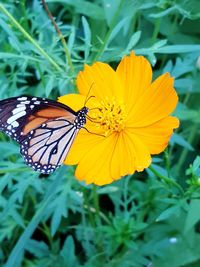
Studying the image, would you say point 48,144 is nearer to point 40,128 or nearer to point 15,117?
point 40,128

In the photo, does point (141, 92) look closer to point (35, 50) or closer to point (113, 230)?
point (35, 50)

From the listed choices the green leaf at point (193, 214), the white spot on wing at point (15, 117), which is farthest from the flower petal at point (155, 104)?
the green leaf at point (193, 214)

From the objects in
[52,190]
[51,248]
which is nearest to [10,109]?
[52,190]

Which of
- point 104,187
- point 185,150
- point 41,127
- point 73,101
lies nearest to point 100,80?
point 73,101

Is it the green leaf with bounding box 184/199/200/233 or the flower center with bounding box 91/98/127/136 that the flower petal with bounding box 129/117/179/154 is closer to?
the flower center with bounding box 91/98/127/136

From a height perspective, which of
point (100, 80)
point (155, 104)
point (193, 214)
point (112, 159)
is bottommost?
point (193, 214)

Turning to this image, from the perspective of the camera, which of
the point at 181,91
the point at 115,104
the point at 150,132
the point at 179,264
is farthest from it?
the point at 181,91

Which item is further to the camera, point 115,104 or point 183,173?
point 183,173
